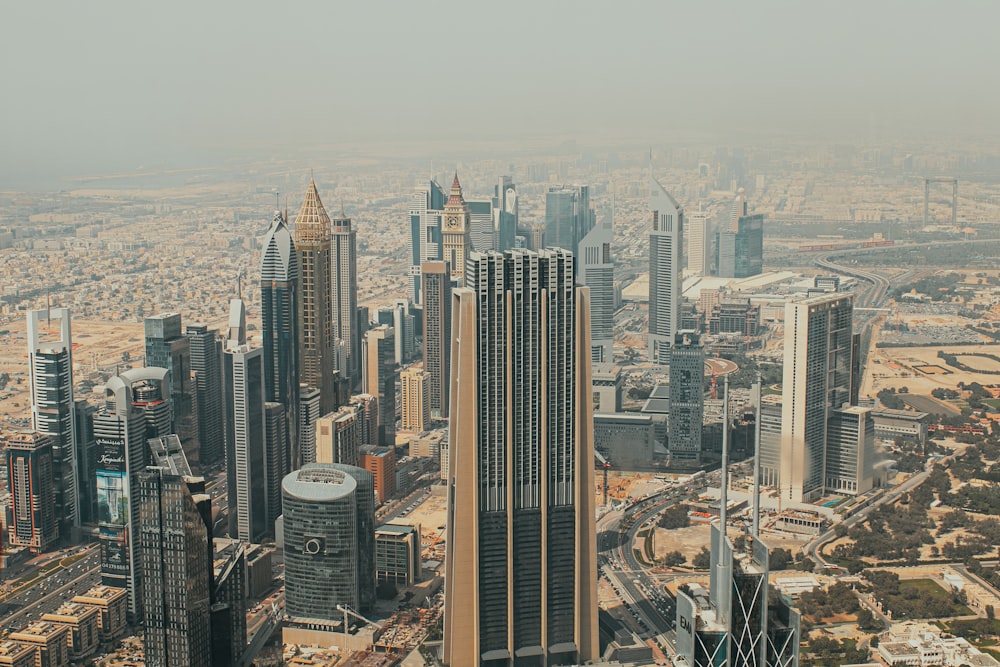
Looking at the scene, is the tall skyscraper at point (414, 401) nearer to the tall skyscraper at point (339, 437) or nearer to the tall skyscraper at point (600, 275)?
the tall skyscraper at point (339, 437)

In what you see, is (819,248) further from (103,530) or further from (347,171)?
(103,530)

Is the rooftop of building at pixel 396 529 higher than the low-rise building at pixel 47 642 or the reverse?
higher

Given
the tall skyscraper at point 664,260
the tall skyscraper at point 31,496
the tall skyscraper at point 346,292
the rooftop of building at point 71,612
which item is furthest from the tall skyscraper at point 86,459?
the tall skyscraper at point 664,260

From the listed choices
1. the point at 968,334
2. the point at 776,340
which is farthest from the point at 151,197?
the point at 968,334

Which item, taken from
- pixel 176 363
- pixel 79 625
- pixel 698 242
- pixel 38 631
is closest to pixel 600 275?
pixel 698 242

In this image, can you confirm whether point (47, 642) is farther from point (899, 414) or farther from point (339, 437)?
point (899, 414)

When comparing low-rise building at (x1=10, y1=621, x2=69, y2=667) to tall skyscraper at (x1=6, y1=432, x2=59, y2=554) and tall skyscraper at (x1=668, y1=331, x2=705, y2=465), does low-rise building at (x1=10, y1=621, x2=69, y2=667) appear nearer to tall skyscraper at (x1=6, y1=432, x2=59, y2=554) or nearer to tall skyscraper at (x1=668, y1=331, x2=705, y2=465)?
tall skyscraper at (x1=6, y1=432, x2=59, y2=554)
